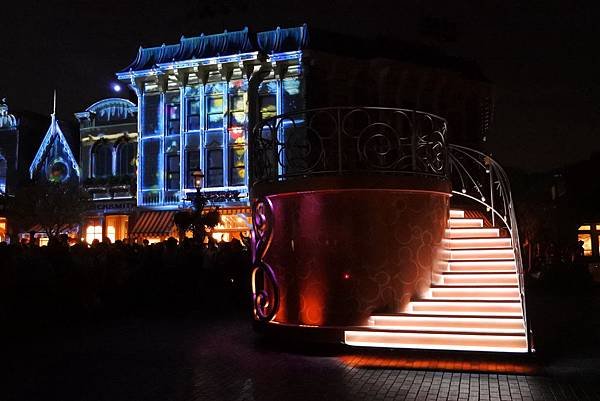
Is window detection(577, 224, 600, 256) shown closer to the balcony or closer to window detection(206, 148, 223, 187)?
window detection(206, 148, 223, 187)

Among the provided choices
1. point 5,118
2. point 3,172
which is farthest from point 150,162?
point 5,118

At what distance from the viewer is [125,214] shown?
95.1 feet

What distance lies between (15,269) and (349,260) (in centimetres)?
676

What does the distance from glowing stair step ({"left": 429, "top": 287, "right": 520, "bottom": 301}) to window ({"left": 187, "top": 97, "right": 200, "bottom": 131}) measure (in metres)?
22.1

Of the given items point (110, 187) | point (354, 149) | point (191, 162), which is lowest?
point (354, 149)

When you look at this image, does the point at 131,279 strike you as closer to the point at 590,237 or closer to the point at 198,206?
the point at 198,206

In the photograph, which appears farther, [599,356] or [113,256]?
[113,256]

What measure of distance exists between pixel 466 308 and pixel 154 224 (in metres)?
22.0

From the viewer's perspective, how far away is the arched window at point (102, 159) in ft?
99.1

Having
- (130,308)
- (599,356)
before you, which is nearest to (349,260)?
(599,356)

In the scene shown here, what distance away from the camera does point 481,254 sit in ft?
28.9

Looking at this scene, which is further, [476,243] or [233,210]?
[233,210]

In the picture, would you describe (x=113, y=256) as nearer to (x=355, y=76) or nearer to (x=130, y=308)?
(x=130, y=308)

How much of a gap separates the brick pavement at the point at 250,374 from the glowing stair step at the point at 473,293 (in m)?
1.00
